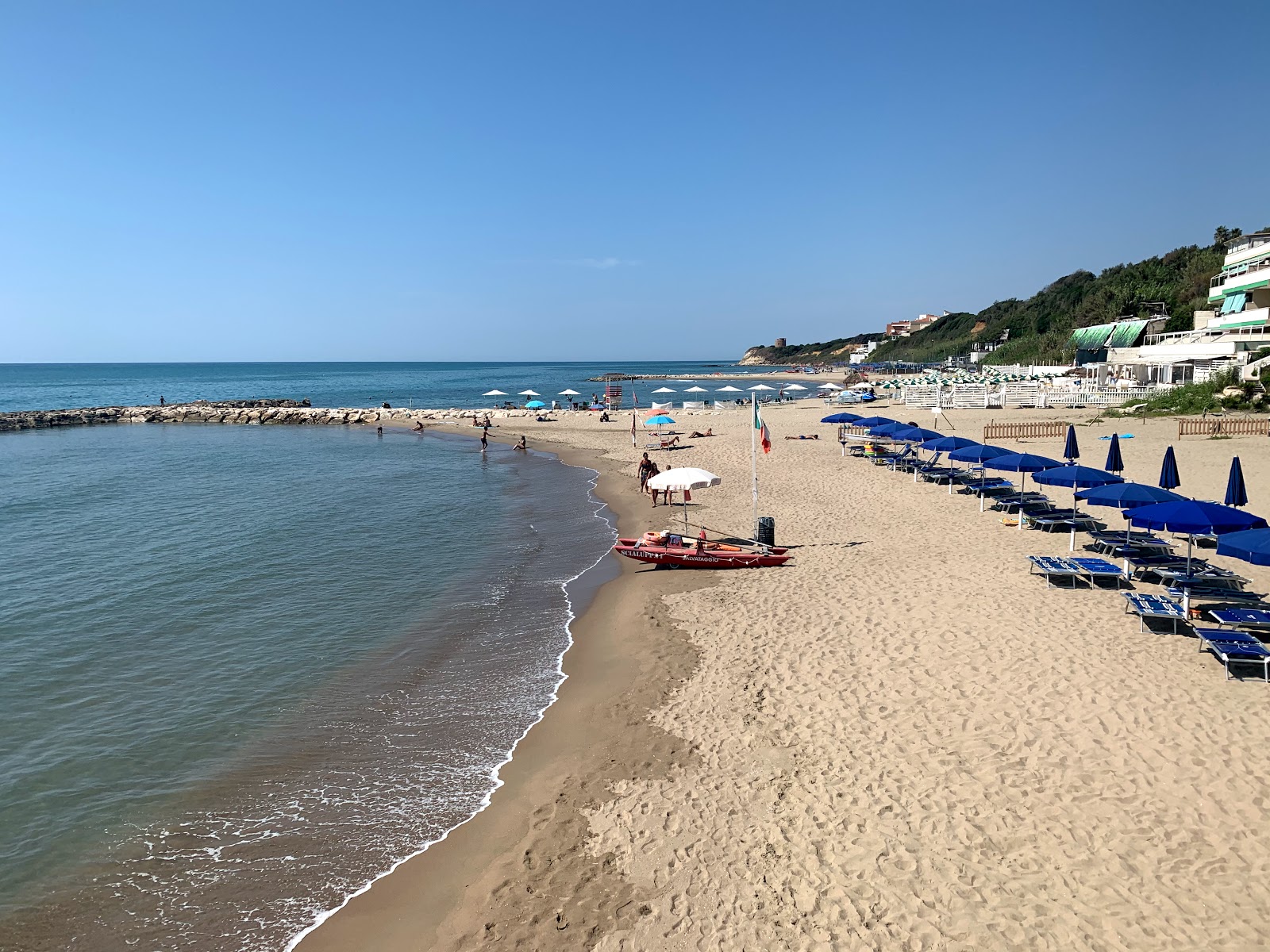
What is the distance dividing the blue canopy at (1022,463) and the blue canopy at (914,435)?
5306mm

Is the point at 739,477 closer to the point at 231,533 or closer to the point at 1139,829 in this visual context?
the point at 231,533

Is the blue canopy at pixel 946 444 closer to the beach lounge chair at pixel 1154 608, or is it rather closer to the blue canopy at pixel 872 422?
the blue canopy at pixel 872 422

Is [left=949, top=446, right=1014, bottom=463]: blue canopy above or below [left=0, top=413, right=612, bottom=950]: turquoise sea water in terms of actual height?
above

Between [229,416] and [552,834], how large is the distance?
67.4 m

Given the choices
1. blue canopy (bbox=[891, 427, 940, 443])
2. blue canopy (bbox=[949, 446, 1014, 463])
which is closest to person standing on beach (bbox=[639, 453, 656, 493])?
blue canopy (bbox=[891, 427, 940, 443])

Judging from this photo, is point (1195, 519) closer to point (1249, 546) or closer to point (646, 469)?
point (1249, 546)

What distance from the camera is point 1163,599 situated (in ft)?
36.3

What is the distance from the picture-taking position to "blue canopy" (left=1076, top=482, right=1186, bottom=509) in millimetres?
12820

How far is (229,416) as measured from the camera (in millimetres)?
63812

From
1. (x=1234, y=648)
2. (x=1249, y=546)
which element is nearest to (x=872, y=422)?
(x=1249, y=546)

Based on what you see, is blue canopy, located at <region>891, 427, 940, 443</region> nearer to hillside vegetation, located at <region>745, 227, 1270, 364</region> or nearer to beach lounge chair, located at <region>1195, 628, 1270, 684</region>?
beach lounge chair, located at <region>1195, 628, 1270, 684</region>

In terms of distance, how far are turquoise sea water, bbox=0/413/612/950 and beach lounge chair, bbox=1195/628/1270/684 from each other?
8.81 m

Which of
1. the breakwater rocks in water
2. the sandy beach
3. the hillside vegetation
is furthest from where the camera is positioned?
the hillside vegetation

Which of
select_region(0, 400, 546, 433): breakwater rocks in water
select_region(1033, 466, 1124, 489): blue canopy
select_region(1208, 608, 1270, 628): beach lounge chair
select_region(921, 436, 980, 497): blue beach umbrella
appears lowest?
select_region(1208, 608, 1270, 628): beach lounge chair
